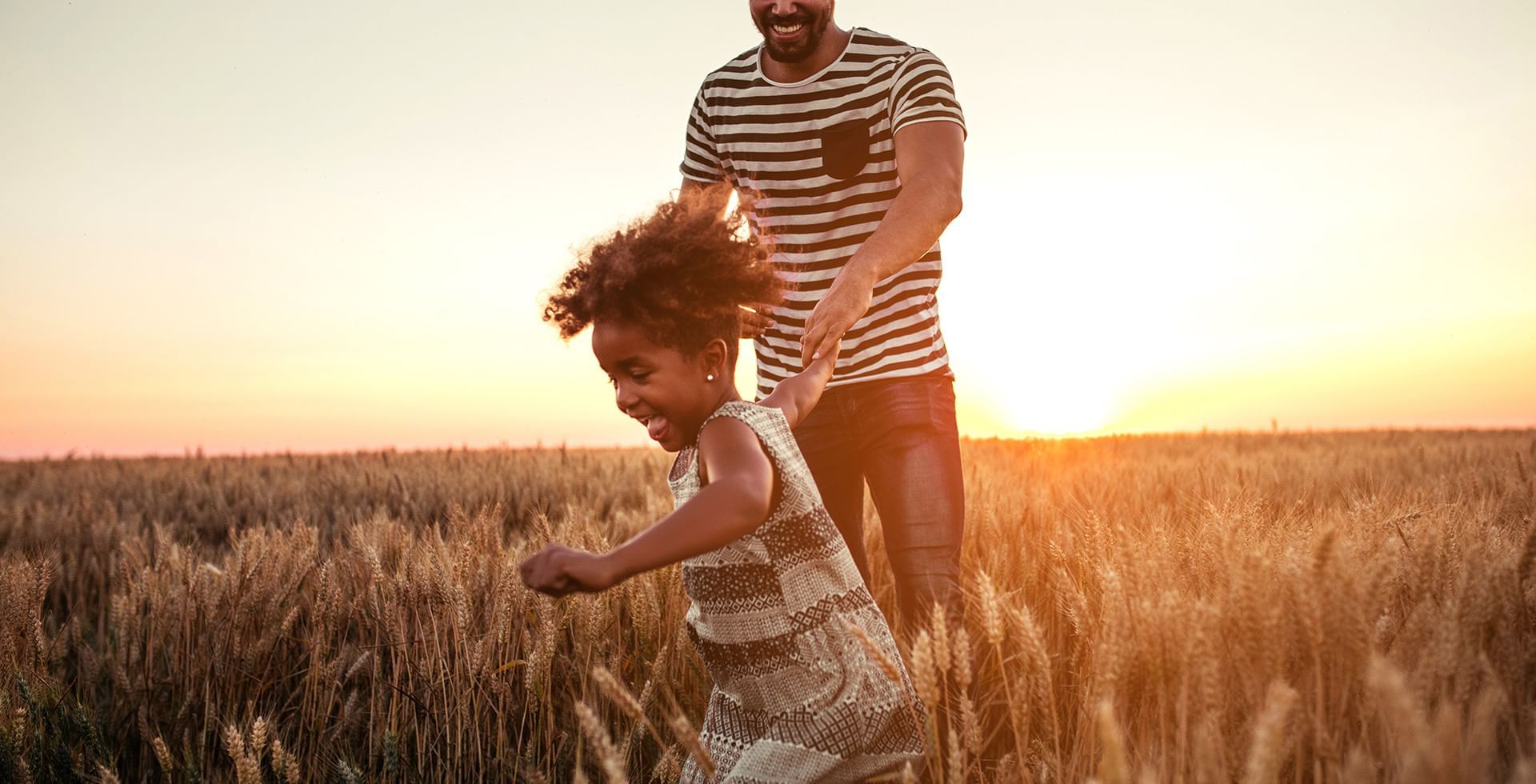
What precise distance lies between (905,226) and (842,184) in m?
0.47

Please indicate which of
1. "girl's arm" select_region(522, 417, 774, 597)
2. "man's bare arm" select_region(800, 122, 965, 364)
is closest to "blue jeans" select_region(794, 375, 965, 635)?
"man's bare arm" select_region(800, 122, 965, 364)

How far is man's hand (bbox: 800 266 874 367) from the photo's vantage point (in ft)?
6.11

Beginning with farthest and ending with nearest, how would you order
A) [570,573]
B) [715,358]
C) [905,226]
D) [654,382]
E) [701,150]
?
[701,150], [905,226], [715,358], [654,382], [570,573]

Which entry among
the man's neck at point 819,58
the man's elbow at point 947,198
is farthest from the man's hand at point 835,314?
the man's neck at point 819,58

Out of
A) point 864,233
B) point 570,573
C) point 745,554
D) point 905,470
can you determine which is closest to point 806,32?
point 864,233

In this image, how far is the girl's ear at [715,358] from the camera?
180cm

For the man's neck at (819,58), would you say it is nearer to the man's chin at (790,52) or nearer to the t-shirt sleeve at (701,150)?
the man's chin at (790,52)

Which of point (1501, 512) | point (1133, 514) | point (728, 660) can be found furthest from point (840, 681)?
point (1501, 512)

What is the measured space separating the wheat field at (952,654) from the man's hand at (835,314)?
0.61 metres

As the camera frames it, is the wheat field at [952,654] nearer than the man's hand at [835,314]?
Yes

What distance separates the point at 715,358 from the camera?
1.82 meters

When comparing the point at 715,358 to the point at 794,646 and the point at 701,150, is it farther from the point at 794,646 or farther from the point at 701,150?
the point at 701,150

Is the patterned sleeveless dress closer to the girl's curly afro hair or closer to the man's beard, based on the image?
the girl's curly afro hair

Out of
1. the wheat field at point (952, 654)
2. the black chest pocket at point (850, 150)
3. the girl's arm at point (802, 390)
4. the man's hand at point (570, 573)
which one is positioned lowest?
the wheat field at point (952, 654)
